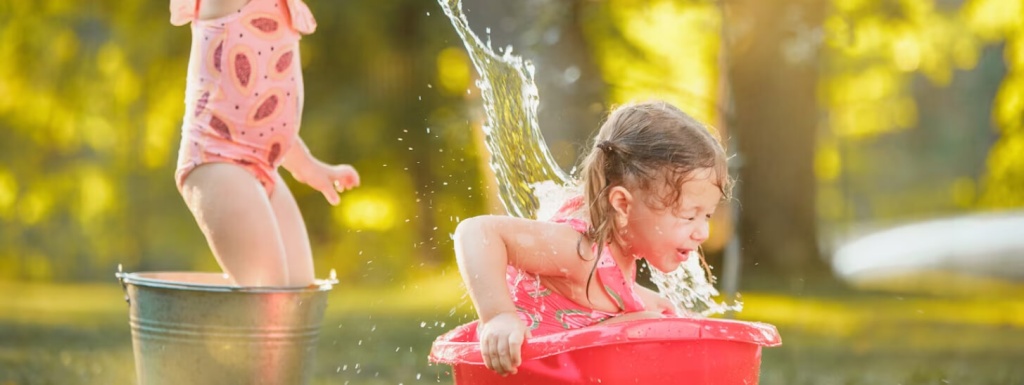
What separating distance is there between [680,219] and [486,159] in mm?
5659

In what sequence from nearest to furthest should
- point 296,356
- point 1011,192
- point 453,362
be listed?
point 453,362, point 296,356, point 1011,192

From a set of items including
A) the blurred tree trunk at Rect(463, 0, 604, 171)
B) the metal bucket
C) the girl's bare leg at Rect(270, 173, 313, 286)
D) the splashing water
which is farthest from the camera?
the blurred tree trunk at Rect(463, 0, 604, 171)

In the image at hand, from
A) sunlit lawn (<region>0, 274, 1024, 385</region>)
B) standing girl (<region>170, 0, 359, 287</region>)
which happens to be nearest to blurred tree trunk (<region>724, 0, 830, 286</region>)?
sunlit lawn (<region>0, 274, 1024, 385</region>)

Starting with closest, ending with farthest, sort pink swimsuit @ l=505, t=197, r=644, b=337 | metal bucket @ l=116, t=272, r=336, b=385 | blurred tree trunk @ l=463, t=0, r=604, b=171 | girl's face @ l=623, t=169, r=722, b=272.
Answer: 1. girl's face @ l=623, t=169, r=722, b=272
2. pink swimsuit @ l=505, t=197, r=644, b=337
3. metal bucket @ l=116, t=272, r=336, b=385
4. blurred tree trunk @ l=463, t=0, r=604, b=171

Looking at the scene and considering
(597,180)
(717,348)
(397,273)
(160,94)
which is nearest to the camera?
(717,348)

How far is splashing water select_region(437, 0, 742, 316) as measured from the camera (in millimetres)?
3121

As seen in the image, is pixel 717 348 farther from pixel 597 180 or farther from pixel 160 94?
pixel 160 94

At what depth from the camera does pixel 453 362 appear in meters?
2.20

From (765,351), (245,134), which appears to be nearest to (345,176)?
(245,134)

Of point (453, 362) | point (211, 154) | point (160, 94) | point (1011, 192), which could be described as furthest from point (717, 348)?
point (160, 94)

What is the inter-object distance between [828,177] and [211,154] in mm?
15378

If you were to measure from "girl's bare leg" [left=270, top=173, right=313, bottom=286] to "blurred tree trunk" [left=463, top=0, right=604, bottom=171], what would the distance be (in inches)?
189

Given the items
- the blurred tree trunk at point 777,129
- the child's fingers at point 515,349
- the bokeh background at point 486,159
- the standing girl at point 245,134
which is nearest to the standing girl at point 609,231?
the child's fingers at point 515,349

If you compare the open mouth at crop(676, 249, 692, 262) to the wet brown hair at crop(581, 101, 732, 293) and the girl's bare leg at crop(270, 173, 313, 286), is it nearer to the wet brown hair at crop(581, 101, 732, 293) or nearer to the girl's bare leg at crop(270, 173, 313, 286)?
the wet brown hair at crop(581, 101, 732, 293)
